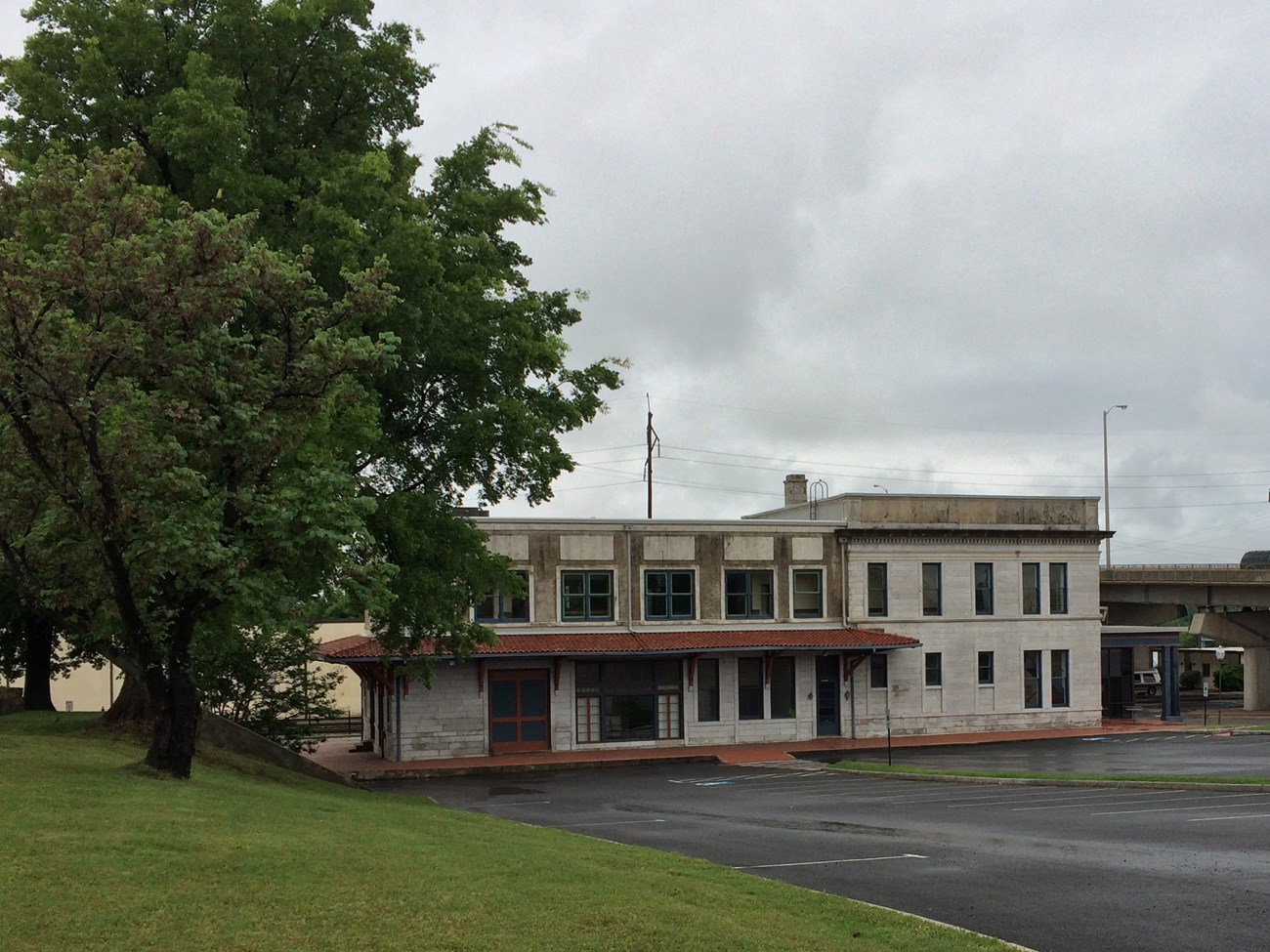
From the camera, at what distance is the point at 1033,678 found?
4703 cm

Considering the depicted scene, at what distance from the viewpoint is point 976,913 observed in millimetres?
12953

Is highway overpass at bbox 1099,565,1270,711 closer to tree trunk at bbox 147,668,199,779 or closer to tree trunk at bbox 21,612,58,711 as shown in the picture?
tree trunk at bbox 21,612,58,711

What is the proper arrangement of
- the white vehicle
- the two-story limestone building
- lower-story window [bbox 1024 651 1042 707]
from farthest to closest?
the white vehicle, lower-story window [bbox 1024 651 1042 707], the two-story limestone building

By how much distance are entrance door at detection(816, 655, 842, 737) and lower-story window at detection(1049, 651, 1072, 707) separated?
8.76 metres

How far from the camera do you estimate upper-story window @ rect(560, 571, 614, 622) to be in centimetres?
4247

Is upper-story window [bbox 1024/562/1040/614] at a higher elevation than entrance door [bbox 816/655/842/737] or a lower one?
higher

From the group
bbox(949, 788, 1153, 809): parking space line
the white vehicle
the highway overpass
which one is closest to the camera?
bbox(949, 788, 1153, 809): parking space line

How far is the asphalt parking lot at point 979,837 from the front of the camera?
12.9m

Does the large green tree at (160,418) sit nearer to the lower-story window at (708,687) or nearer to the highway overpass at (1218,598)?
the lower-story window at (708,687)

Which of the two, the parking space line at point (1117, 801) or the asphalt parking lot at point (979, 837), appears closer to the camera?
the asphalt parking lot at point (979, 837)

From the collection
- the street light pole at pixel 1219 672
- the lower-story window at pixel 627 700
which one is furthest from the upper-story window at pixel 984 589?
the street light pole at pixel 1219 672

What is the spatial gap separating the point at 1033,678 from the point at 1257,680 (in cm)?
2480

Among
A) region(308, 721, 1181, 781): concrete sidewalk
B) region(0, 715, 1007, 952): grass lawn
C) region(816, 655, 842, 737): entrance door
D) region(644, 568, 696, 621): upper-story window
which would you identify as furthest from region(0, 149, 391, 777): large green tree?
region(816, 655, 842, 737): entrance door

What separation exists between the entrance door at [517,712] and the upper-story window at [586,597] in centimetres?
245
